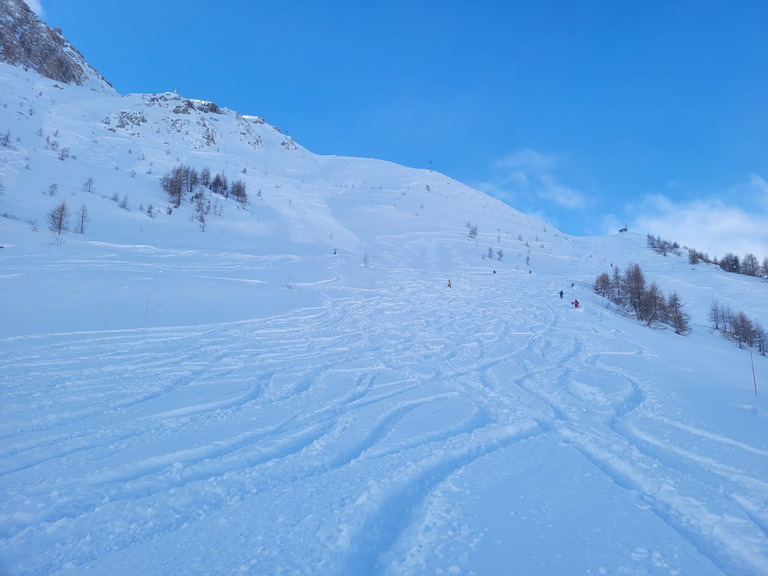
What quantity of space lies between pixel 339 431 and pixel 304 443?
18.4 inches

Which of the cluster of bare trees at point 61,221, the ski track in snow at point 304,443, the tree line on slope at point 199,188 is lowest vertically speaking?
the ski track in snow at point 304,443

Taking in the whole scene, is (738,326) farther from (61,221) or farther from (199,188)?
(199,188)

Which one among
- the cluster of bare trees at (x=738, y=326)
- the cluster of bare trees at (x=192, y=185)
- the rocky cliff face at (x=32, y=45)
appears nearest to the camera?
the cluster of bare trees at (x=738, y=326)

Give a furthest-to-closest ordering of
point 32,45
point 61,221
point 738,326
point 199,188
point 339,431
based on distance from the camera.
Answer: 1. point 32,45
2. point 199,188
3. point 738,326
4. point 61,221
5. point 339,431

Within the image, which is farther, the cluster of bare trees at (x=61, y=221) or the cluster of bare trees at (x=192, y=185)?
the cluster of bare trees at (x=192, y=185)

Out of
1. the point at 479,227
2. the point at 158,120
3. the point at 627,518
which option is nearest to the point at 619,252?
the point at 479,227

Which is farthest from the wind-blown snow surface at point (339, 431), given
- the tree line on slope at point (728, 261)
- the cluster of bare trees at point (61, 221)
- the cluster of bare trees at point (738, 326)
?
the tree line on slope at point (728, 261)

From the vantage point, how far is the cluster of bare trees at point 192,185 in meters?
23.5

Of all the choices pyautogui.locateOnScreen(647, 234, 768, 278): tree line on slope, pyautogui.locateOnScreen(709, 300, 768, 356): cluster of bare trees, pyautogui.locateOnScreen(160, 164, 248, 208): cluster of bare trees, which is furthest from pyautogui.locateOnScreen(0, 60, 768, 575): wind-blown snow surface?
pyautogui.locateOnScreen(647, 234, 768, 278): tree line on slope

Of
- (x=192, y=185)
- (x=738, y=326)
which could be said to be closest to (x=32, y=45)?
(x=192, y=185)

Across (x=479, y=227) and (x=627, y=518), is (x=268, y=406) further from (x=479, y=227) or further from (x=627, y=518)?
(x=479, y=227)

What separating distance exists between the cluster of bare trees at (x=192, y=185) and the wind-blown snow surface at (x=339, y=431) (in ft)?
30.9

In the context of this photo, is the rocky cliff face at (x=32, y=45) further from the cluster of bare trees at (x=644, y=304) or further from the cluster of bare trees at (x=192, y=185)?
the cluster of bare trees at (x=644, y=304)

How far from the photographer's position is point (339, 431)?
163 inches
